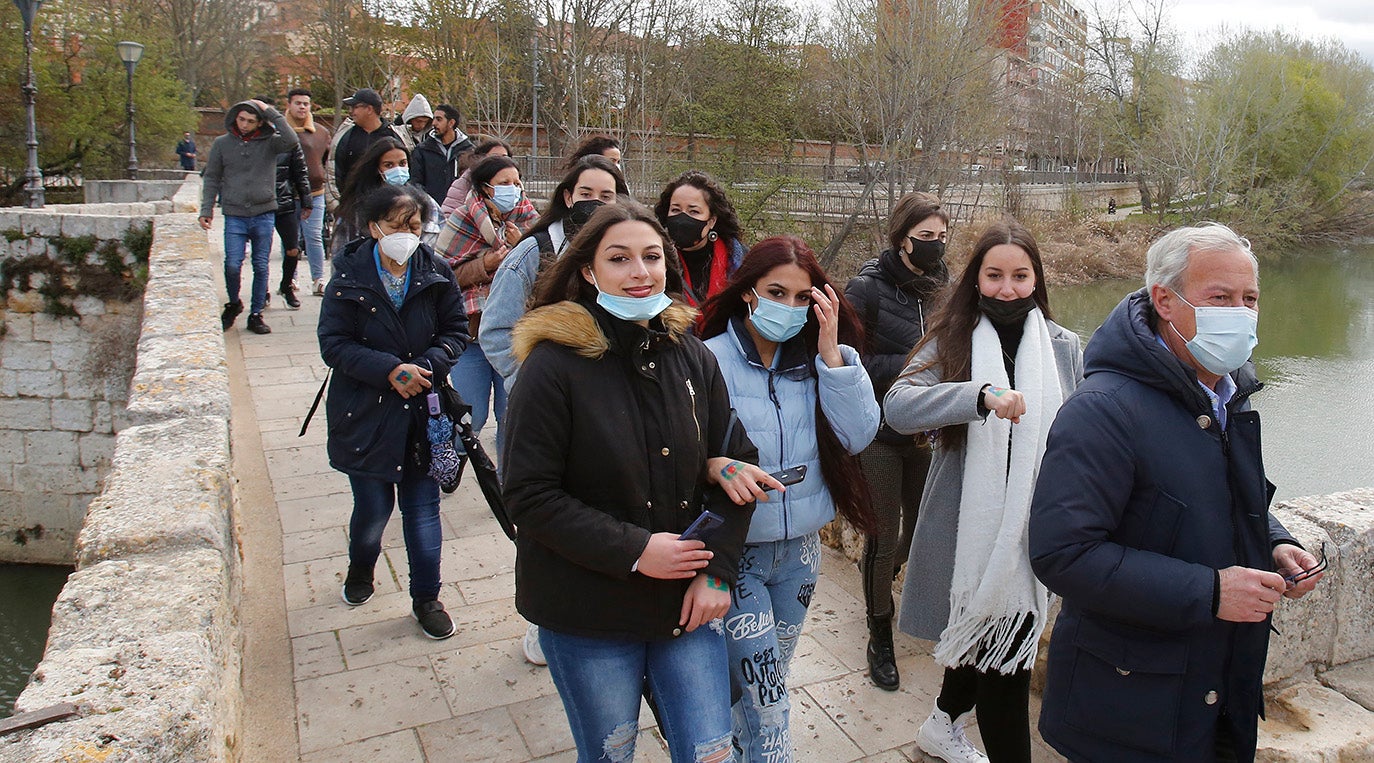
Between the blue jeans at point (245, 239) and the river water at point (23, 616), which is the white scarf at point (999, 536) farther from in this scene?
the river water at point (23, 616)

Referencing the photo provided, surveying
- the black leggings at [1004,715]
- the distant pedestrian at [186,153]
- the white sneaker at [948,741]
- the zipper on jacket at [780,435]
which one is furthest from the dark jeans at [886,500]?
the distant pedestrian at [186,153]

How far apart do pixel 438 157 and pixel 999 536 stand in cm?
542

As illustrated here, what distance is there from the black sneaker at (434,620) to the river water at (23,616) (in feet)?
20.2

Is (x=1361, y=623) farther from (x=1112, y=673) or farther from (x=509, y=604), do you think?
(x=509, y=604)

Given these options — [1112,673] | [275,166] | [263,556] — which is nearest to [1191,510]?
[1112,673]

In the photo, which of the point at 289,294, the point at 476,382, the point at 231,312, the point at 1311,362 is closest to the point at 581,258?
the point at 476,382

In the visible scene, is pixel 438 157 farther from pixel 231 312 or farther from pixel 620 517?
pixel 620 517

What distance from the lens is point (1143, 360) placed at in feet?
6.82

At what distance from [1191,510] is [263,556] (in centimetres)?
385

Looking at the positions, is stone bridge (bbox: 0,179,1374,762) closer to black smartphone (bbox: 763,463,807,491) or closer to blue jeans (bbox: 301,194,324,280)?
black smartphone (bbox: 763,463,807,491)

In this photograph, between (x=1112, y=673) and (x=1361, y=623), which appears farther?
(x=1361, y=623)

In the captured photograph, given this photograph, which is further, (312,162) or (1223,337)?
(312,162)

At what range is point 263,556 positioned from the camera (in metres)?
4.45

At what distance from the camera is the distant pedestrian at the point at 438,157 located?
7027mm
